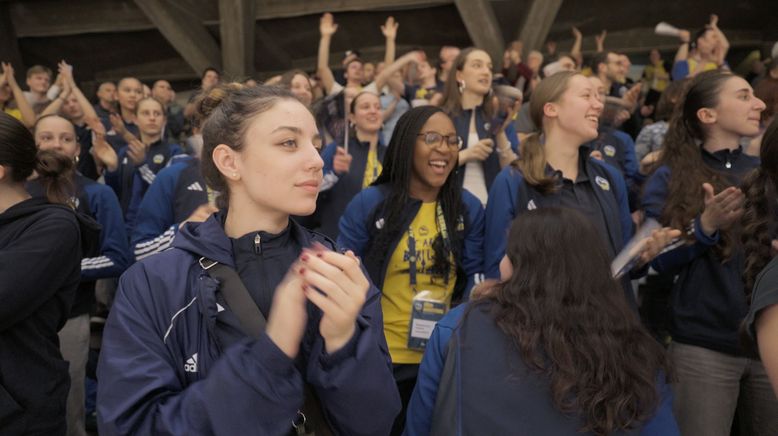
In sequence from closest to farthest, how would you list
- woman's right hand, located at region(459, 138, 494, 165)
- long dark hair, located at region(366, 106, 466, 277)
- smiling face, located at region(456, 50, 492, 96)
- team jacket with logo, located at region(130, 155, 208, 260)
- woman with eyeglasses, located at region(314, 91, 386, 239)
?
1. long dark hair, located at region(366, 106, 466, 277)
2. team jacket with logo, located at region(130, 155, 208, 260)
3. woman's right hand, located at region(459, 138, 494, 165)
4. woman with eyeglasses, located at region(314, 91, 386, 239)
5. smiling face, located at region(456, 50, 492, 96)

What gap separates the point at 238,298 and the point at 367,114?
120 inches

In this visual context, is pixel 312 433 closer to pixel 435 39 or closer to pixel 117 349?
pixel 117 349

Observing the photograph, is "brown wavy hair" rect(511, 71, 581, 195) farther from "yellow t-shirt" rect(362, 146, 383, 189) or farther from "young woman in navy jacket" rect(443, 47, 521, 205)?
"yellow t-shirt" rect(362, 146, 383, 189)

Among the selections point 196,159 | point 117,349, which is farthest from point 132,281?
point 196,159

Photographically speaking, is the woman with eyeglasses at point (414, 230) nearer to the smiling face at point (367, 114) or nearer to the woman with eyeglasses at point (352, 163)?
the woman with eyeglasses at point (352, 163)

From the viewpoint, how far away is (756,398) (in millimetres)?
2871

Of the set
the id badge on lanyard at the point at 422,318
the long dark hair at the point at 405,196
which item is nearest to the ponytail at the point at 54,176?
the long dark hair at the point at 405,196

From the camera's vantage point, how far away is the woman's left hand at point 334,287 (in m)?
1.45

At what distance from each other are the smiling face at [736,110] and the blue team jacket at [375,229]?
49.7 inches

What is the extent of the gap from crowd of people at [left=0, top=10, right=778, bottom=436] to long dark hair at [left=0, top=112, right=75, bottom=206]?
1cm

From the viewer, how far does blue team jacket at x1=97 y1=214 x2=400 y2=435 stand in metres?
1.46

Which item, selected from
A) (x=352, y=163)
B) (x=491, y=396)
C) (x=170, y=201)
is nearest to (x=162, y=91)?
(x=352, y=163)

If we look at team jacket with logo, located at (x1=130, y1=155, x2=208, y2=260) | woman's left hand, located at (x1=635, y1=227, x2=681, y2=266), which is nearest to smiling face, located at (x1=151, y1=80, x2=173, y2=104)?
team jacket with logo, located at (x1=130, y1=155, x2=208, y2=260)

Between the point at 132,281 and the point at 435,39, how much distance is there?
957cm
